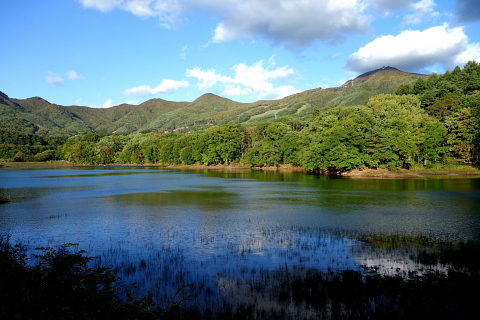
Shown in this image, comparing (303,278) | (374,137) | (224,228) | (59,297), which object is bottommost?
(224,228)

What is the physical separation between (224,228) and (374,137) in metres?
58.9

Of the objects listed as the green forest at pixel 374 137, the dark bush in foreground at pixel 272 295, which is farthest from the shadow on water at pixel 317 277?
the green forest at pixel 374 137

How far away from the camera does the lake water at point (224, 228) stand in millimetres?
14320

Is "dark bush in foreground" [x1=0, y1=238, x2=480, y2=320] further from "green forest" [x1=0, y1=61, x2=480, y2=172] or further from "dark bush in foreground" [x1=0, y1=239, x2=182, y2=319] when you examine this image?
"green forest" [x1=0, y1=61, x2=480, y2=172]

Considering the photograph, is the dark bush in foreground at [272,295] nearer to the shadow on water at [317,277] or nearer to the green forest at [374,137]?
the shadow on water at [317,277]

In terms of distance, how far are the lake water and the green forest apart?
36.2 meters

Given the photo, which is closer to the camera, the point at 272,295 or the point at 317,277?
the point at 272,295

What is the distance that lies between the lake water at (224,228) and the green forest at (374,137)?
36.2 meters

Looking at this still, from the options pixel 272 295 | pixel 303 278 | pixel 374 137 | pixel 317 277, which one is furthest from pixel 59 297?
pixel 374 137

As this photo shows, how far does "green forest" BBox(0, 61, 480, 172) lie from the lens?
71.6 m

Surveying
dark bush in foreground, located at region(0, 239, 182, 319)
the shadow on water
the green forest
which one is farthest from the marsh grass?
the green forest

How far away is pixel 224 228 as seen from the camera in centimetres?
2209

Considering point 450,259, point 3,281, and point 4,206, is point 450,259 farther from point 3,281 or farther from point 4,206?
point 4,206

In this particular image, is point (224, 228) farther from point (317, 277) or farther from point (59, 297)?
point (59, 297)
